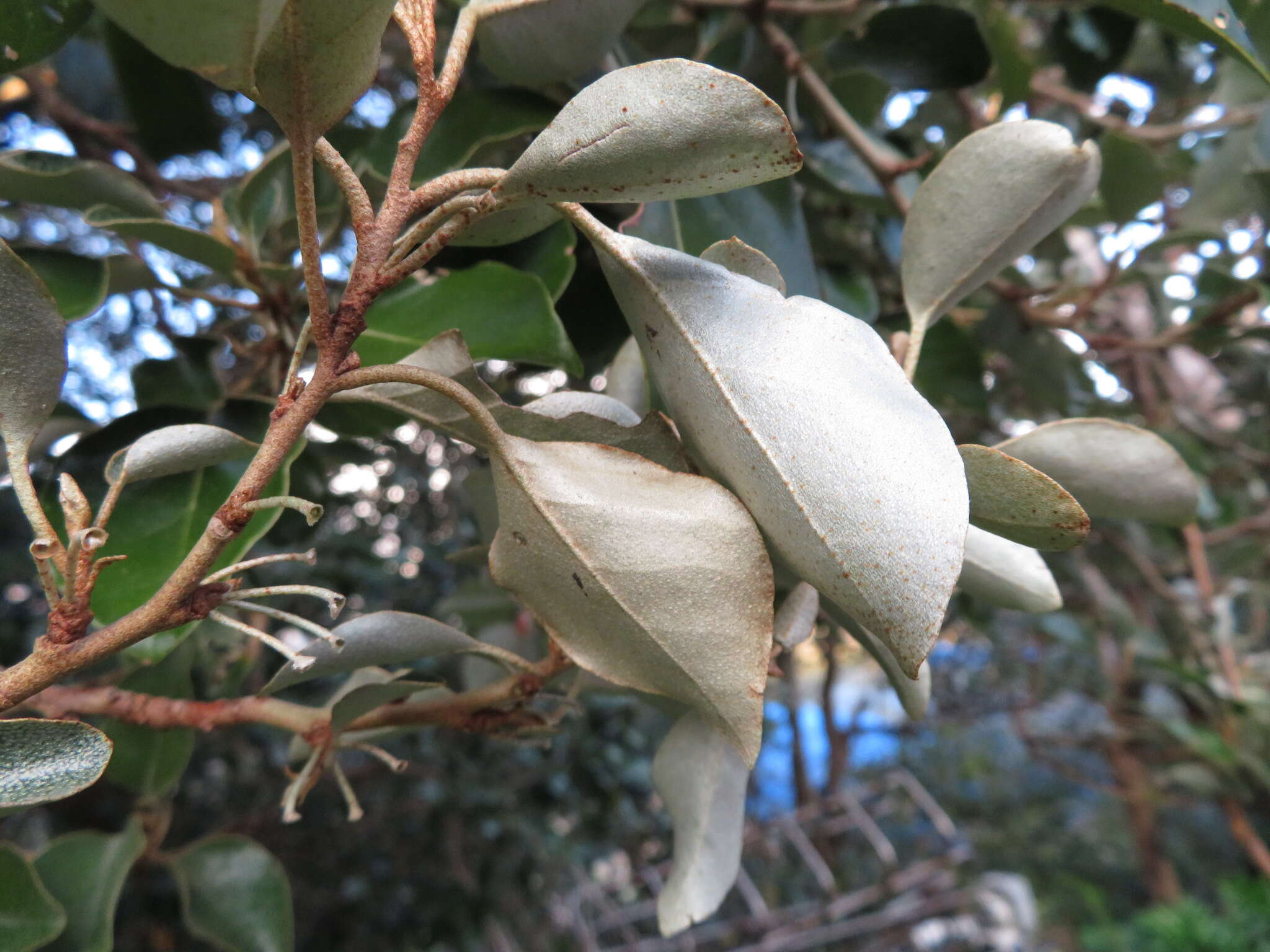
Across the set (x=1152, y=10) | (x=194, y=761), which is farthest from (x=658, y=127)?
(x=194, y=761)

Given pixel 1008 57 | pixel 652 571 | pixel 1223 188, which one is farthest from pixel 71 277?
pixel 1223 188

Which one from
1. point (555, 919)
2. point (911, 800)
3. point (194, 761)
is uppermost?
point (194, 761)

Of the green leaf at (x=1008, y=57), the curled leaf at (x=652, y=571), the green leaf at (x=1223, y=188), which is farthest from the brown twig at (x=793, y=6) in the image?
the curled leaf at (x=652, y=571)

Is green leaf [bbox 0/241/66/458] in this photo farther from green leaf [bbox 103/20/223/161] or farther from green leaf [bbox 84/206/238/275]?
green leaf [bbox 103/20/223/161]

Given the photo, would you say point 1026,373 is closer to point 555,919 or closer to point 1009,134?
point 1009,134

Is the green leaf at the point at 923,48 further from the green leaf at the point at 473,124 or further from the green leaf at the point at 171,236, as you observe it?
the green leaf at the point at 171,236
